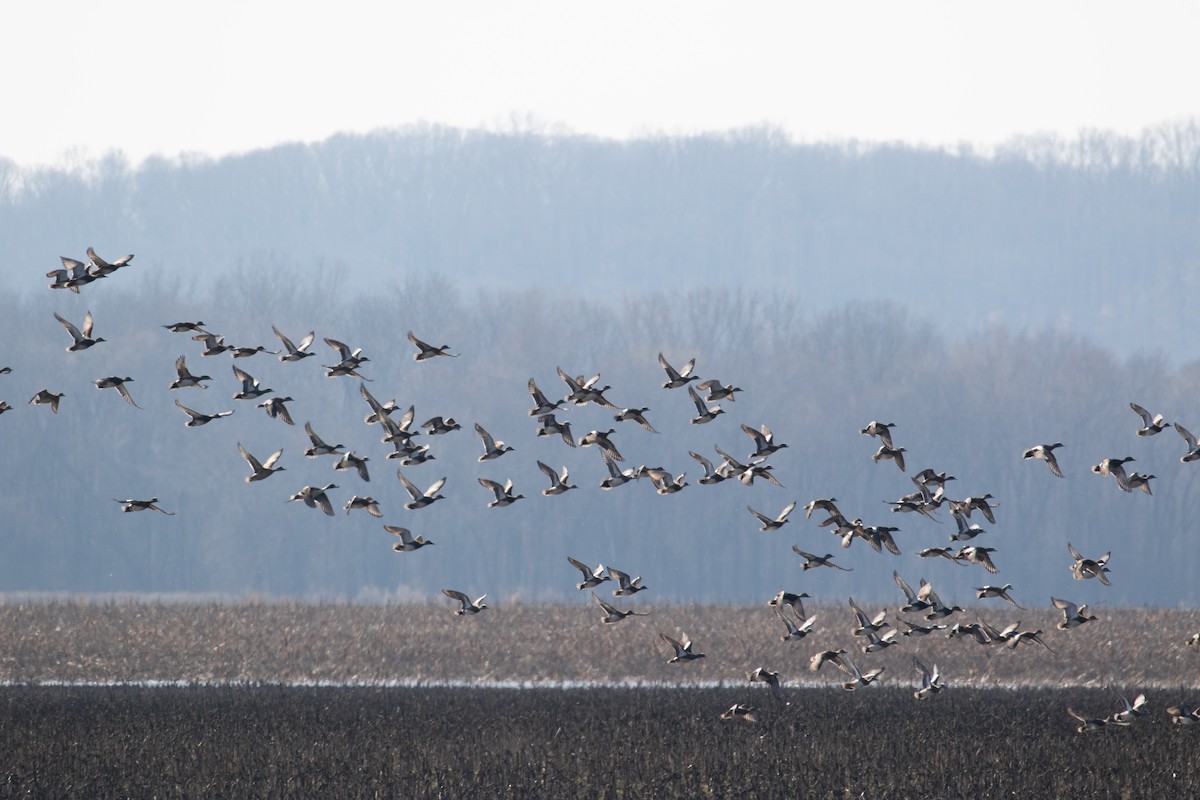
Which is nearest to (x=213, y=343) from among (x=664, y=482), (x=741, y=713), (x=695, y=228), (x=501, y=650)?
(x=664, y=482)

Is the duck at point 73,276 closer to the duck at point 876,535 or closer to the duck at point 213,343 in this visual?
the duck at point 213,343

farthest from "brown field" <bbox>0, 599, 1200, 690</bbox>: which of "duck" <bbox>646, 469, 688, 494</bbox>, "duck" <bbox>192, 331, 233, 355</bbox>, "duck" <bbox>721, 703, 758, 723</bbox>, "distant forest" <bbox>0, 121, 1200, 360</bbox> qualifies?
"distant forest" <bbox>0, 121, 1200, 360</bbox>

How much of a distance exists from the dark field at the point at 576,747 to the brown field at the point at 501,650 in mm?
7330

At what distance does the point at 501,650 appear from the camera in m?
46.1

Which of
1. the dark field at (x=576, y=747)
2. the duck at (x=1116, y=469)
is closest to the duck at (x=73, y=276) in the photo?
the dark field at (x=576, y=747)

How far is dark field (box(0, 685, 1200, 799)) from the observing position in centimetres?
2556

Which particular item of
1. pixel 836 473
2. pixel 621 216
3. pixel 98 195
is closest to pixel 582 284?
pixel 621 216

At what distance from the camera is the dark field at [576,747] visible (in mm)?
25562

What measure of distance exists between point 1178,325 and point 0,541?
115m

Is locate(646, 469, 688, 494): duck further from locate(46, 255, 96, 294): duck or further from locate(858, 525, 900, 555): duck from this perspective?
locate(46, 255, 96, 294): duck

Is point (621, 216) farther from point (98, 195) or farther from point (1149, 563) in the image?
point (1149, 563)

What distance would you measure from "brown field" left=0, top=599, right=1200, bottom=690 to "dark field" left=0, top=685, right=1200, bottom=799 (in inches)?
289

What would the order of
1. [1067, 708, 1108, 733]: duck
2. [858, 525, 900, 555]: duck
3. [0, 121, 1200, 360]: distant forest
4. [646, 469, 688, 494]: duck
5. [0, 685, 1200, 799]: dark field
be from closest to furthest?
→ [0, 685, 1200, 799]: dark field < [858, 525, 900, 555]: duck < [646, 469, 688, 494]: duck < [1067, 708, 1108, 733]: duck < [0, 121, 1200, 360]: distant forest

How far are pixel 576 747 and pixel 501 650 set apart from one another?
17236 mm
